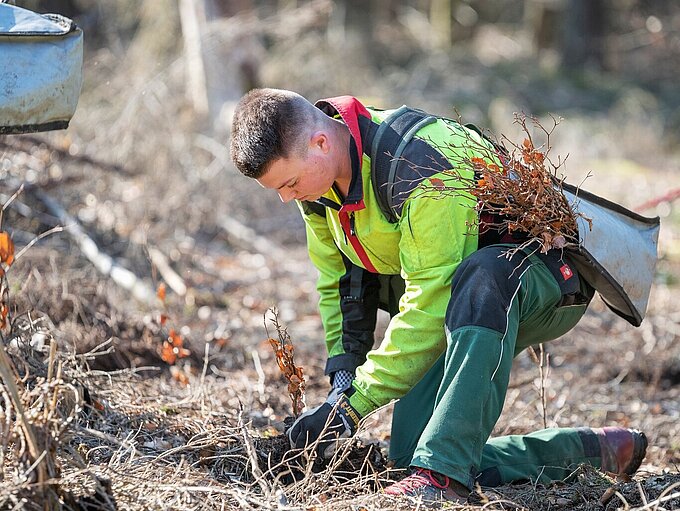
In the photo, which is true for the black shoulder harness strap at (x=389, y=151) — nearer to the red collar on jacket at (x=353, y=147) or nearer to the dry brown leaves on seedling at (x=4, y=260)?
the red collar on jacket at (x=353, y=147)

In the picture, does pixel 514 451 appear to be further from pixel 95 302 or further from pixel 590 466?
pixel 95 302

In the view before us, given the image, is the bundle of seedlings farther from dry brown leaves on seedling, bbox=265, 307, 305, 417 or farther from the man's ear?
dry brown leaves on seedling, bbox=265, 307, 305, 417

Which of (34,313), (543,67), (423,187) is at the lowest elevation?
(543,67)

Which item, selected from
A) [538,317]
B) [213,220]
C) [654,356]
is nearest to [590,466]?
[538,317]

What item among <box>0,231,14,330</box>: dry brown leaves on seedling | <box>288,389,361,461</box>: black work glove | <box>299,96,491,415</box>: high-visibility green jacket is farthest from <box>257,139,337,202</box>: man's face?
<box>0,231,14,330</box>: dry brown leaves on seedling

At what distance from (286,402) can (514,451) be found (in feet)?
4.24

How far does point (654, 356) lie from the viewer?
17.0 feet

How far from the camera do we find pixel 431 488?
8.93 feet

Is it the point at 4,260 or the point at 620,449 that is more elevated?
the point at 4,260

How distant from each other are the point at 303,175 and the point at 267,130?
0.64 ft

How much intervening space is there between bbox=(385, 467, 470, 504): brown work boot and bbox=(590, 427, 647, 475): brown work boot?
34.7 inches

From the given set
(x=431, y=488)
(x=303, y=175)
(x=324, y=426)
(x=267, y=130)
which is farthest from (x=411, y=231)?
(x=431, y=488)

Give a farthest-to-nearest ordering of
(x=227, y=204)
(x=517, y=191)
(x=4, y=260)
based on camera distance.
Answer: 1. (x=227, y=204)
2. (x=4, y=260)
3. (x=517, y=191)

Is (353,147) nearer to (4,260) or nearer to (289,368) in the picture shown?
(289,368)
